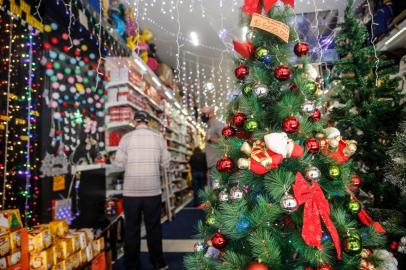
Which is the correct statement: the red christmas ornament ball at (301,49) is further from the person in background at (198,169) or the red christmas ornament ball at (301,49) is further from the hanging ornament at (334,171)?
the person in background at (198,169)

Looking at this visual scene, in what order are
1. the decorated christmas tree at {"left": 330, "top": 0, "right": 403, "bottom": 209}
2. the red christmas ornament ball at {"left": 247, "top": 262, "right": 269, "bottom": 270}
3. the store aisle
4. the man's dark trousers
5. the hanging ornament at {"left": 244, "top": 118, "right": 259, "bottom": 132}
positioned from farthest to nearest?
1. the store aisle
2. the man's dark trousers
3. the decorated christmas tree at {"left": 330, "top": 0, "right": 403, "bottom": 209}
4. the hanging ornament at {"left": 244, "top": 118, "right": 259, "bottom": 132}
5. the red christmas ornament ball at {"left": 247, "top": 262, "right": 269, "bottom": 270}

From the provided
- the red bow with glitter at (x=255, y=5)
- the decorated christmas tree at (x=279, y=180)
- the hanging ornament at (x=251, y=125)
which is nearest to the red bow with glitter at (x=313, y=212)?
the decorated christmas tree at (x=279, y=180)

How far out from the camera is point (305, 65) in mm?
1713

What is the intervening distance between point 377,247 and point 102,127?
12.7 feet

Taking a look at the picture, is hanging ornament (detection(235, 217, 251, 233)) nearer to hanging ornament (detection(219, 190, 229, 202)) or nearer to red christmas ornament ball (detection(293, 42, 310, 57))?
hanging ornament (detection(219, 190, 229, 202))

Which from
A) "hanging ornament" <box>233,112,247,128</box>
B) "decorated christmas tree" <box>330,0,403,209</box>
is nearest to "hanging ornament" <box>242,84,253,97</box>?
"hanging ornament" <box>233,112,247,128</box>

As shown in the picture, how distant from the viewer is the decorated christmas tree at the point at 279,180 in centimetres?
138

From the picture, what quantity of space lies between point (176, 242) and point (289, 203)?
2.99 meters

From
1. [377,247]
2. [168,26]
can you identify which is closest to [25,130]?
[377,247]

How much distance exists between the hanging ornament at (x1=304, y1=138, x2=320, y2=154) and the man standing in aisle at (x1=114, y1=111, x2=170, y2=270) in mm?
1882

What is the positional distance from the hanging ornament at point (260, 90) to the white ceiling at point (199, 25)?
119 centimetres

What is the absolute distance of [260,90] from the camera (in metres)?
1.58

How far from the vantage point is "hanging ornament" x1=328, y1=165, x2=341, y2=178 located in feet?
4.91

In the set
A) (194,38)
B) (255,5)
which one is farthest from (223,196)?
(194,38)
